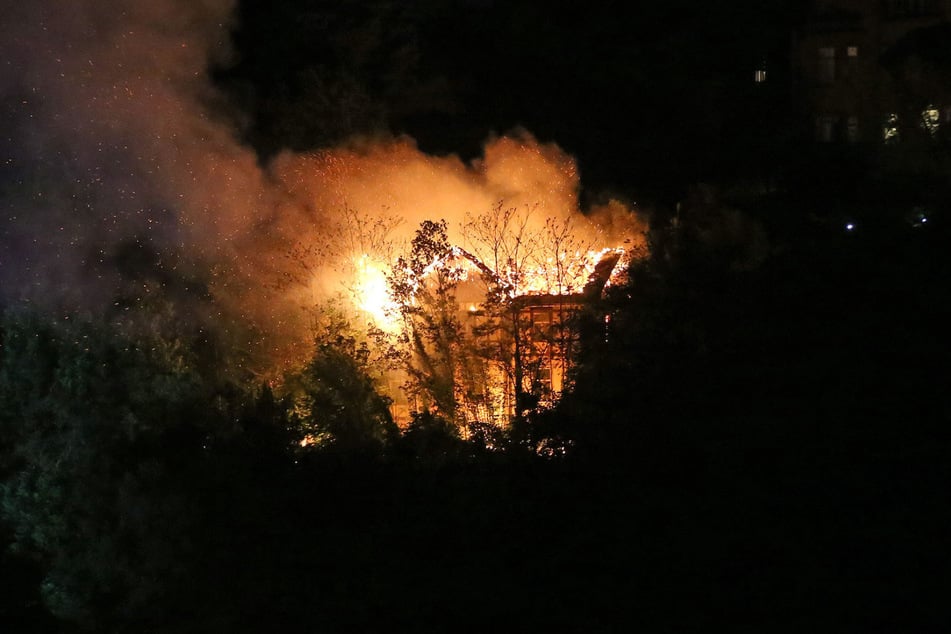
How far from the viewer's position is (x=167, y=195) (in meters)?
10.3

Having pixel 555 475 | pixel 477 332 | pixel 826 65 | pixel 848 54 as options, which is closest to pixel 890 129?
pixel 848 54

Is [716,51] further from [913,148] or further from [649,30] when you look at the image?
[913,148]

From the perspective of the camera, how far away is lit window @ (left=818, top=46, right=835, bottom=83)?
21.3m

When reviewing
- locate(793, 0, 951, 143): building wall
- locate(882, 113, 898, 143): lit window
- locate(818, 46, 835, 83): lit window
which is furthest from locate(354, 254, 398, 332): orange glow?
locate(818, 46, 835, 83): lit window

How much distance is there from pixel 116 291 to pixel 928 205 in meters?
9.41

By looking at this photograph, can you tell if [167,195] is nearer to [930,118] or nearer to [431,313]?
[431,313]

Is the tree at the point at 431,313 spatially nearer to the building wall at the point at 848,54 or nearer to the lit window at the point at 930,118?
the lit window at the point at 930,118

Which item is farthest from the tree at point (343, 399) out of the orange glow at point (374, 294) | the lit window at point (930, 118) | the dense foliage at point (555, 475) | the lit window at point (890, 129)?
the lit window at point (890, 129)

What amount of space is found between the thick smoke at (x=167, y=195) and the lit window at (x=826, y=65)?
1213 cm

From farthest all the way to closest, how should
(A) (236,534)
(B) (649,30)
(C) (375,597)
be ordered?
(B) (649,30) < (A) (236,534) < (C) (375,597)

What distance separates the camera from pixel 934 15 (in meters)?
19.8

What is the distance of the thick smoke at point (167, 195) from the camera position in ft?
31.5

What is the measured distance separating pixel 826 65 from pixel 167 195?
15999 mm

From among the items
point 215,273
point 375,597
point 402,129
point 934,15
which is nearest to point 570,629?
point 375,597
